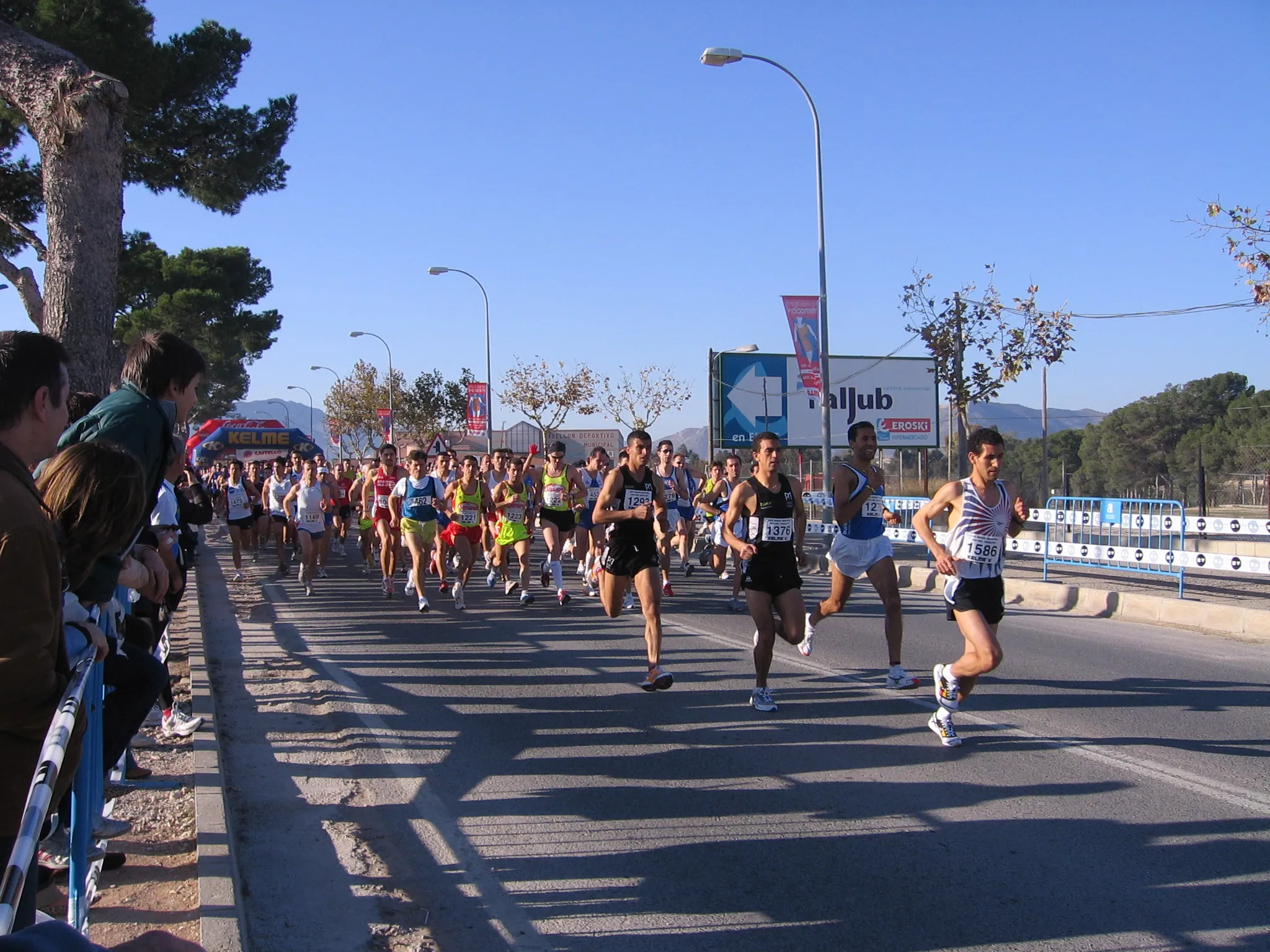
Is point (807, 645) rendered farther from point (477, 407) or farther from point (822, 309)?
point (477, 407)

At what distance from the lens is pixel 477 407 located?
33.8 meters

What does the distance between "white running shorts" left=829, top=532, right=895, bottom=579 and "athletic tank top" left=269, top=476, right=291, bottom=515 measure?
39.5 feet

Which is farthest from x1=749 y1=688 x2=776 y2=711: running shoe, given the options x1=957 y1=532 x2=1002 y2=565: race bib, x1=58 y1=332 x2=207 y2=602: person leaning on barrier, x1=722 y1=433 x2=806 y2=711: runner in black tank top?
x1=58 y1=332 x2=207 y2=602: person leaning on barrier

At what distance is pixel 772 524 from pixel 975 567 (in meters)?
1.54

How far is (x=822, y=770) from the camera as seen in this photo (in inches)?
224

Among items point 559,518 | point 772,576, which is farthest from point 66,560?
point 559,518

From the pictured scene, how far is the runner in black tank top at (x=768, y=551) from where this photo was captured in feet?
23.1

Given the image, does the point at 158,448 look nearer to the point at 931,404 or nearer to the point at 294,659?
the point at 294,659

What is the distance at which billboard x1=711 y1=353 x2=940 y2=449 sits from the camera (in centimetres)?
3241

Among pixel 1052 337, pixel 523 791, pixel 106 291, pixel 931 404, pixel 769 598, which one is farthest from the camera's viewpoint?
pixel 931 404

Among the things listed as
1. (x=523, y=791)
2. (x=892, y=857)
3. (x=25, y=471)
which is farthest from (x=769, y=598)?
(x=25, y=471)

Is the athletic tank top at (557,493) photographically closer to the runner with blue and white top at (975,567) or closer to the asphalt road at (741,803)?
the asphalt road at (741,803)

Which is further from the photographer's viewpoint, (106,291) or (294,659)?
(106,291)

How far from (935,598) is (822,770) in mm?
9052
